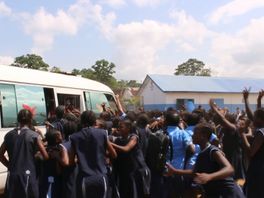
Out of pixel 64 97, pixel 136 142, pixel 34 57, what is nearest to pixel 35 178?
pixel 136 142

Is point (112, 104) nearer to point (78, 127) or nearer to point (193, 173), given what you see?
point (78, 127)

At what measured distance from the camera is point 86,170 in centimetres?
495

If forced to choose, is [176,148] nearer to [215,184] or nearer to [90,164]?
[90,164]

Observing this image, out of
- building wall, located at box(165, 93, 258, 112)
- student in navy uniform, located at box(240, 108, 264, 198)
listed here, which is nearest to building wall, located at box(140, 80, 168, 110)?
building wall, located at box(165, 93, 258, 112)

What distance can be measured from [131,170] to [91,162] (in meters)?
1.11

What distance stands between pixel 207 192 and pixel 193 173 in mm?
233

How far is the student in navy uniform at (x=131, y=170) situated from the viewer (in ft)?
19.1

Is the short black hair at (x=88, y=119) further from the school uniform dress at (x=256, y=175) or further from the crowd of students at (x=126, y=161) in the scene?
the school uniform dress at (x=256, y=175)

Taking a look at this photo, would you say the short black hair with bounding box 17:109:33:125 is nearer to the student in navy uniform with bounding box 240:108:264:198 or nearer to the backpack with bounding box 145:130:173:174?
the backpack with bounding box 145:130:173:174

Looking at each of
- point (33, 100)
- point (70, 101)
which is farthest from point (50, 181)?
point (70, 101)

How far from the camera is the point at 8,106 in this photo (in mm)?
7992

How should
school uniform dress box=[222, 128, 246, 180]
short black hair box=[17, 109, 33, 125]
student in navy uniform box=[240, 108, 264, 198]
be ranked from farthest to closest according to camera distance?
school uniform dress box=[222, 128, 246, 180] → short black hair box=[17, 109, 33, 125] → student in navy uniform box=[240, 108, 264, 198]

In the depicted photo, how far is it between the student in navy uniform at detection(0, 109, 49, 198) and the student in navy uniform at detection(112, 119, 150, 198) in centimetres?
114

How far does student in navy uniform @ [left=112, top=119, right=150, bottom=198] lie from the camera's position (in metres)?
5.83
